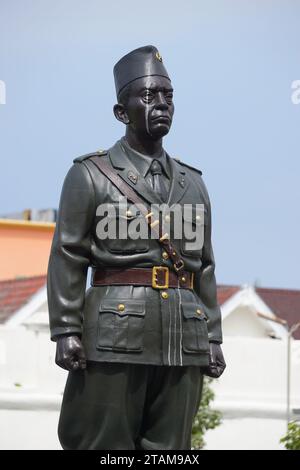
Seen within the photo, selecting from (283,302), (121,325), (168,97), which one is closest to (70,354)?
(121,325)

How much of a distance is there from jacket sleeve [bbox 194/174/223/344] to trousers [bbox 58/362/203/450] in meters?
0.37

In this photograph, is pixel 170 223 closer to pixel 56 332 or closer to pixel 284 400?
pixel 56 332

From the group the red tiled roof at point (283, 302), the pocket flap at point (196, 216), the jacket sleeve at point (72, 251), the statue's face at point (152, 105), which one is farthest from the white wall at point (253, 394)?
the statue's face at point (152, 105)

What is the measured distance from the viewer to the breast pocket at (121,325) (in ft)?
30.8

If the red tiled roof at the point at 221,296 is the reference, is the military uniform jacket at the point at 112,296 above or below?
below

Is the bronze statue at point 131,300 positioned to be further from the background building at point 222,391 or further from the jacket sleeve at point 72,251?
the background building at point 222,391

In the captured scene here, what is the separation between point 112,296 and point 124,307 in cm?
12

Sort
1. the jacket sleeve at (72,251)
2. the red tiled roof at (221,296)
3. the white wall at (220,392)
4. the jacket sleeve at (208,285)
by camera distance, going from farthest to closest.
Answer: the red tiled roof at (221,296)
the white wall at (220,392)
the jacket sleeve at (208,285)
the jacket sleeve at (72,251)

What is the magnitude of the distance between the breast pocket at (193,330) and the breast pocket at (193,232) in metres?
0.34

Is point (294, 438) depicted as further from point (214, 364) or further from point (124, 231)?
point (124, 231)

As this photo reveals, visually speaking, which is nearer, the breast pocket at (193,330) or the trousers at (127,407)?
the trousers at (127,407)

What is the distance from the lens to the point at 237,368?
2114 cm

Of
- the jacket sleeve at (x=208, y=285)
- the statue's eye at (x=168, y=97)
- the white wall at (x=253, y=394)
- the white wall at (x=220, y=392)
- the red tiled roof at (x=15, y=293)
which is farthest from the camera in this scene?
the red tiled roof at (x=15, y=293)

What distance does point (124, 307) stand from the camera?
9.44 m
